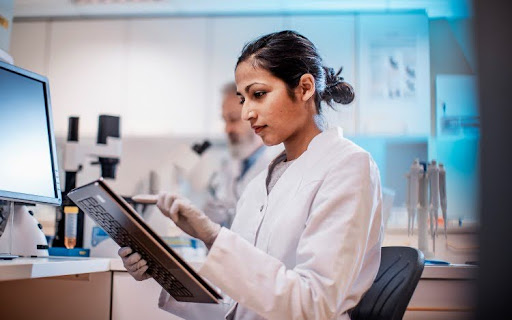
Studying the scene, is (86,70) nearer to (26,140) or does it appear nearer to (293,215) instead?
(26,140)

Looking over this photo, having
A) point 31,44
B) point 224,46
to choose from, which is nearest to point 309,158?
point 224,46

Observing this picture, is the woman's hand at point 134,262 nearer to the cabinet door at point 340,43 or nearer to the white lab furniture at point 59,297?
the white lab furniture at point 59,297

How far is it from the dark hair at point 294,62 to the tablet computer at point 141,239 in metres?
0.45

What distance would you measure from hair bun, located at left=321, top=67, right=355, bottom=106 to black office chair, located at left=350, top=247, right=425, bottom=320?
0.36 metres

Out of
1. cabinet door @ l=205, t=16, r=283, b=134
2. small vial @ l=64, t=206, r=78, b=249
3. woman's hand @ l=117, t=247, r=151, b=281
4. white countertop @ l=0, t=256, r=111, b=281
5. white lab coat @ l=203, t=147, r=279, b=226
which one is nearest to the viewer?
white countertop @ l=0, t=256, r=111, b=281

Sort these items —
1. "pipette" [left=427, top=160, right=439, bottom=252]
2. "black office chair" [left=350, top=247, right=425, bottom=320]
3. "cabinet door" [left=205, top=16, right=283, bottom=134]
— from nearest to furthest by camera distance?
"black office chair" [left=350, top=247, right=425, bottom=320], "pipette" [left=427, top=160, right=439, bottom=252], "cabinet door" [left=205, top=16, right=283, bottom=134]

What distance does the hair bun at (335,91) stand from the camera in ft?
4.32

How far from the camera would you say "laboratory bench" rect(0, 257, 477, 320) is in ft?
4.52

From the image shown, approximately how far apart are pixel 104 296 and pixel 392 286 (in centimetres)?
78

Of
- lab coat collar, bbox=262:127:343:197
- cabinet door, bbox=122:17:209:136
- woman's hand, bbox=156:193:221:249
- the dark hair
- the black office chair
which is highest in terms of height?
cabinet door, bbox=122:17:209:136

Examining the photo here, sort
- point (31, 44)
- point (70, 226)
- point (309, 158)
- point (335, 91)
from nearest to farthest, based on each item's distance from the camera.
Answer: point (309, 158)
point (335, 91)
point (70, 226)
point (31, 44)

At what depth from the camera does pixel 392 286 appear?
1.09 meters

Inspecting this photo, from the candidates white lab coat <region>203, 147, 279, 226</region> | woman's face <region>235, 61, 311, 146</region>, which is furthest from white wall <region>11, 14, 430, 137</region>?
woman's face <region>235, 61, 311, 146</region>

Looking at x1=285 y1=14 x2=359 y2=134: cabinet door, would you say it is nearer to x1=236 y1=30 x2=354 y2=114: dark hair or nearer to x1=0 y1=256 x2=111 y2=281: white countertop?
x1=236 y1=30 x2=354 y2=114: dark hair
